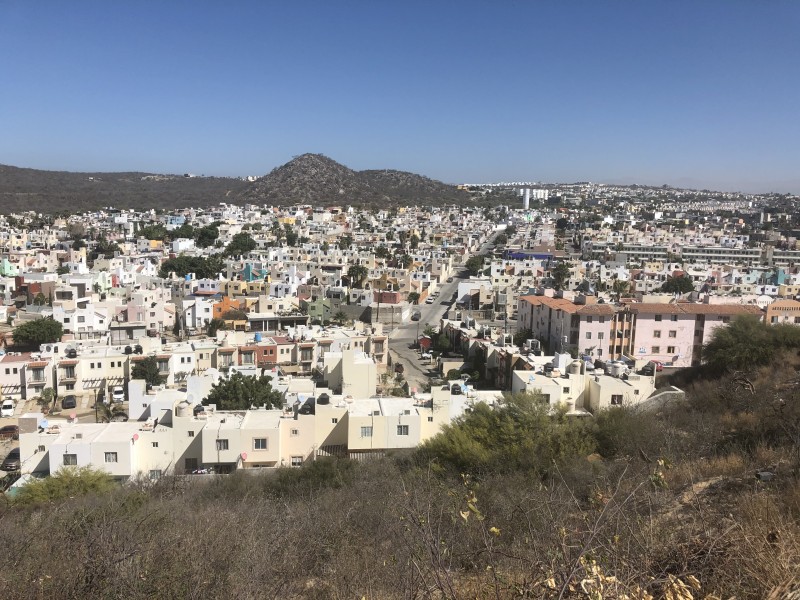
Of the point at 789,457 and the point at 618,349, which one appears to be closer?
the point at 789,457

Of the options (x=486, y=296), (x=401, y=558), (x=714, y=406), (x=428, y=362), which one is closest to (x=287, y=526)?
(x=401, y=558)

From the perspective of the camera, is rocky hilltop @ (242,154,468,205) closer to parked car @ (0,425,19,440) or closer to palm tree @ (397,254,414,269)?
palm tree @ (397,254,414,269)

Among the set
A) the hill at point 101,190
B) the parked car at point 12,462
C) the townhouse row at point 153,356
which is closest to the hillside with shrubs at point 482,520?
the parked car at point 12,462

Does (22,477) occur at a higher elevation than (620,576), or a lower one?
lower

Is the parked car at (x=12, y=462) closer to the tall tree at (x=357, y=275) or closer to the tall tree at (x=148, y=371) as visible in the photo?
the tall tree at (x=148, y=371)

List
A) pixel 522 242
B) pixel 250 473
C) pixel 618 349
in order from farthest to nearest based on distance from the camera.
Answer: pixel 522 242
pixel 618 349
pixel 250 473

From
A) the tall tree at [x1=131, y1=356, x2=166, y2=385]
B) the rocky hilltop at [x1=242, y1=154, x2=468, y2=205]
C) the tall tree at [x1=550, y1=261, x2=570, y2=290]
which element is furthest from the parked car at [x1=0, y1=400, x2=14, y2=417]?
the rocky hilltop at [x1=242, y1=154, x2=468, y2=205]

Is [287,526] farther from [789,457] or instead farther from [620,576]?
[789,457]
